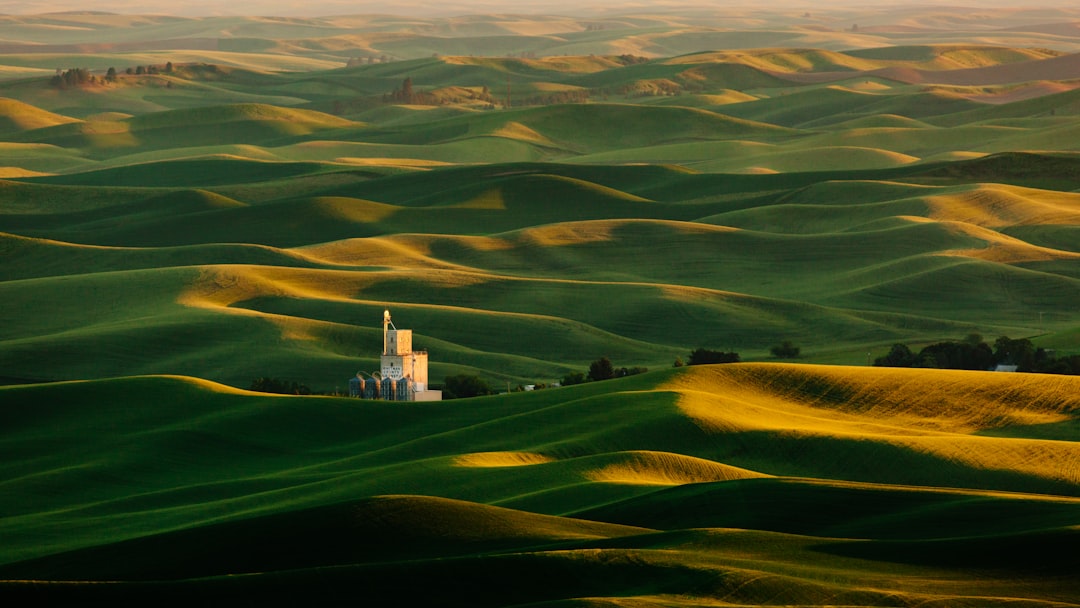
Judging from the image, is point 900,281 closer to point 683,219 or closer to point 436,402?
point 683,219

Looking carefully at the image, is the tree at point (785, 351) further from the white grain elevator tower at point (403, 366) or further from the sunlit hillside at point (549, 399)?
the white grain elevator tower at point (403, 366)

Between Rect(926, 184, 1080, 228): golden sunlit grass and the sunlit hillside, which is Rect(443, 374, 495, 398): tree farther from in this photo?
Rect(926, 184, 1080, 228): golden sunlit grass

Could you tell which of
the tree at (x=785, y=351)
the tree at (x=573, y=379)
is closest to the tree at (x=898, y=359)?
the tree at (x=785, y=351)

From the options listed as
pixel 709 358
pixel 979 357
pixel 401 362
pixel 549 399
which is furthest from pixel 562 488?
pixel 979 357

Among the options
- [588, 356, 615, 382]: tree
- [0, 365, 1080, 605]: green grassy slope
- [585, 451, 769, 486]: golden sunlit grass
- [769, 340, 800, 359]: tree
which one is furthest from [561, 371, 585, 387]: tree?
[585, 451, 769, 486]: golden sunlit grass

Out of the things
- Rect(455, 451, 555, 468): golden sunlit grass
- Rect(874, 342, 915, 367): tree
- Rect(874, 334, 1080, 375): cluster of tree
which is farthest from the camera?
Rect(874, 342, 915, 367): tree

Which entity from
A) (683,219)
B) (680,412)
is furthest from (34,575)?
(683,219)

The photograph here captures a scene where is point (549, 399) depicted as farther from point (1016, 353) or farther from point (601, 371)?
point (1016, 353)
